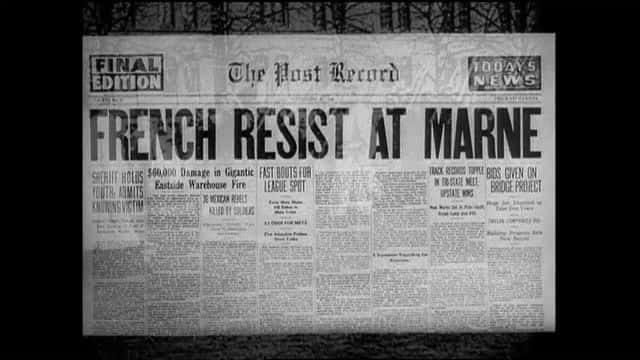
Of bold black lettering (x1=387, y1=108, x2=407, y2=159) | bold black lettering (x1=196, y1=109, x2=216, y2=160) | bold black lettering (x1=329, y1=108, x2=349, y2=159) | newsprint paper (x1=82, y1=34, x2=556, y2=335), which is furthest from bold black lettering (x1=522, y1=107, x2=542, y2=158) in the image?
bold black lettering (x1=196, y1=109, x2=216, y2=160)

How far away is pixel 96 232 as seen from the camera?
2.39m

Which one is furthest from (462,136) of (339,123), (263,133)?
(263,133)

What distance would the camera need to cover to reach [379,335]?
2402 mm

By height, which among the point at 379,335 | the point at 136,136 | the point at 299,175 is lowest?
the point at 379,335

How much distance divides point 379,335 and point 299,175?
50 centimetres

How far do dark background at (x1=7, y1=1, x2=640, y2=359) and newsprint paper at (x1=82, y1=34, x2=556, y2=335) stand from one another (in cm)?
4

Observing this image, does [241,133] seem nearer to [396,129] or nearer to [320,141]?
[320,141]

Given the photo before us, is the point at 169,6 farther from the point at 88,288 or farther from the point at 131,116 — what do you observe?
the point at 88,288

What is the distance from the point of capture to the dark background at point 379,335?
7.74 feet

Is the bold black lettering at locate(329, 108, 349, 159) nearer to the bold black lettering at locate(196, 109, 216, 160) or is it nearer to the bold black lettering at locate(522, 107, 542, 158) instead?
the bold black lettering at locate(196, 109, 216, 160)

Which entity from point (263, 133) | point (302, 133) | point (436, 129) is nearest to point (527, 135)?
point (436, 129)

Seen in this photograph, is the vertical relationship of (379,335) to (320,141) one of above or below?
below
